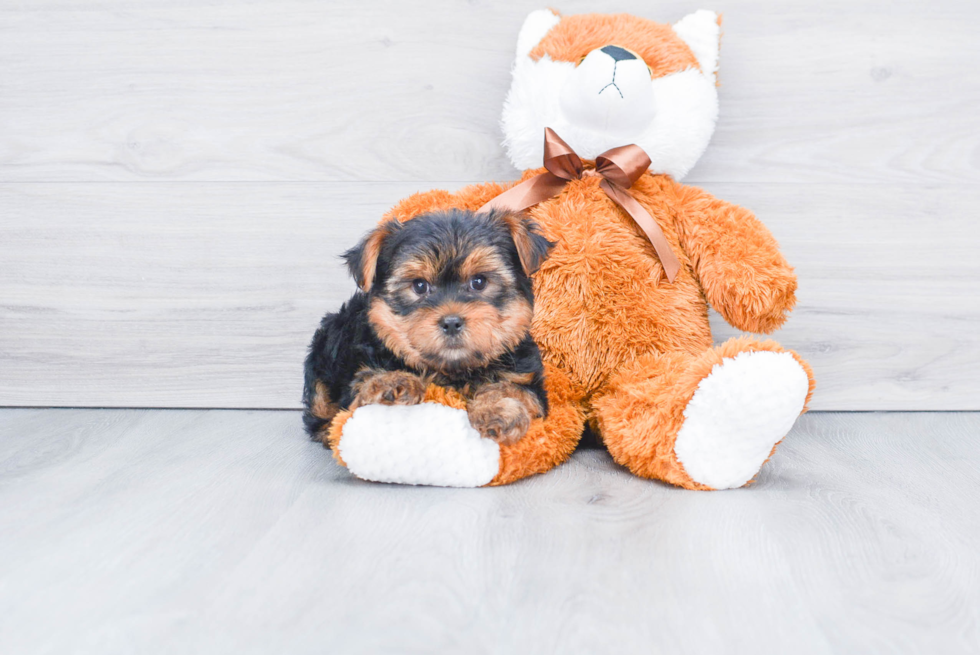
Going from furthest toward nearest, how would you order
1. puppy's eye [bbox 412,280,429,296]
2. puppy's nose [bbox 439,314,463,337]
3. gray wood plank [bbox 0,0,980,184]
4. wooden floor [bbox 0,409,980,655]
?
gray wood plank [bbox 0,0,980,184] < puppy's eye [bbox 412,280,429,296] < puppy's nose [bbox 439,314,463,337] < wooden floor [bbox 0,409,980,655]

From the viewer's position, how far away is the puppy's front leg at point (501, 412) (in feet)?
4.99

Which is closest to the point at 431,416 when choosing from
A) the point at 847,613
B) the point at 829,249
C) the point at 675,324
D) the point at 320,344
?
the point at 320,344

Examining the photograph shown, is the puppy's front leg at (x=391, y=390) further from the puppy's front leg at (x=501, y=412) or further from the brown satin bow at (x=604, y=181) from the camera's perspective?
the brown satin bow at (x=604, y=181)

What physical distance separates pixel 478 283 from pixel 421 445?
0.39m

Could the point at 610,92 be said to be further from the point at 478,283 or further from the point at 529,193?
the point at 478,283

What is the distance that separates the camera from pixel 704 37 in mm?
1973

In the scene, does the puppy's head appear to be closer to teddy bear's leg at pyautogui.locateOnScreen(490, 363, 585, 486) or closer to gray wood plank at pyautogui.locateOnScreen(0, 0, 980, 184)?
teddy bear's leg at pyautogui.locateOnScreen(490, 363, 585, 486)

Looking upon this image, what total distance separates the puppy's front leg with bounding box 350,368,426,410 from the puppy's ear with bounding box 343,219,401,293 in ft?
0.70

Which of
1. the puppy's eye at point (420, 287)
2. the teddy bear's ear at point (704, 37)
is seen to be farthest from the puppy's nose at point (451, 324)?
the teddy bear's ear at point (704, 37)

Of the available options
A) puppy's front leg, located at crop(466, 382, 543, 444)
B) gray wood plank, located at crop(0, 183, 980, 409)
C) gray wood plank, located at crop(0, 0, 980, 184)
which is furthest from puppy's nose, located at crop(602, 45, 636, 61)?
puppy's front leg, located at crop(466, 382, 543, 444)

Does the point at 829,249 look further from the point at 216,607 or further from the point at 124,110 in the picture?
the point at 124,110

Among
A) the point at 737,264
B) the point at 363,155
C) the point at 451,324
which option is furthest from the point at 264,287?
the point at 737,264

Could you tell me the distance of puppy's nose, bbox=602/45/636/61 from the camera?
5.85ft

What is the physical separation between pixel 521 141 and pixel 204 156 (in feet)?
3.54
